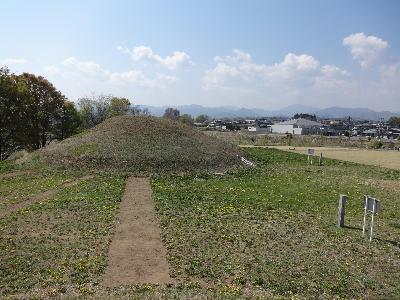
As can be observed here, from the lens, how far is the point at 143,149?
116ft

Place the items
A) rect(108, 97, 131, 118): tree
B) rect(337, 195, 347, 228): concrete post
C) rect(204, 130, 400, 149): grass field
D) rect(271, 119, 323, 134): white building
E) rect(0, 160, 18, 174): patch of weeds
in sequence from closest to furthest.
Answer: rect(337, 195, 347, 228): concrete post, rect(0, 160, 18, 174): patch of weeds, rect(204, 130, 400, 149): grass field, rect(108, 97, 131, 118): tree, rect(271, 119, 323, 134): white building

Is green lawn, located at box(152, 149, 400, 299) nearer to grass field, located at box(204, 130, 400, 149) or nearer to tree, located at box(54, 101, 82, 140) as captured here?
tree, located at box(54, 101, 82, 140)

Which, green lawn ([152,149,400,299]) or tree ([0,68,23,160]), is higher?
tree ([0,68,23,160])

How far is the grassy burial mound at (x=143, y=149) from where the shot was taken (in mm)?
32781

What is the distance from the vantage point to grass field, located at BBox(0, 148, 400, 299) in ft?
37.8

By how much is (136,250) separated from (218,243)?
3131 mm

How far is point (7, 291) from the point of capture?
1086 centimetres

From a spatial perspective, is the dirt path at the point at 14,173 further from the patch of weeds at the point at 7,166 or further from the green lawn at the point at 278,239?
the green lawn at the point at 278,239

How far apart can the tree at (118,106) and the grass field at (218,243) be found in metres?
64.7

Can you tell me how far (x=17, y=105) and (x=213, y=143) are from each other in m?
25.9

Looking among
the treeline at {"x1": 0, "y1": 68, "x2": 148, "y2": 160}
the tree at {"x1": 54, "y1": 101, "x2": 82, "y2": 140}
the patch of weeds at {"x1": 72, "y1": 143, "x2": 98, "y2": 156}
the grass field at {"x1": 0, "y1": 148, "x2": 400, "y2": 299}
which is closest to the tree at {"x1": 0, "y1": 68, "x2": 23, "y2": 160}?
the treeline at {"x1": 0, "y1": 68, "x2": 148, "y2": 160}

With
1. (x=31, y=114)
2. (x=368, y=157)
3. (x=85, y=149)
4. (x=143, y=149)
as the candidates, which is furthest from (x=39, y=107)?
(x=368, y=157)

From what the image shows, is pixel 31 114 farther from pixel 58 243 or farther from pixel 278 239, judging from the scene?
pixel 278 239

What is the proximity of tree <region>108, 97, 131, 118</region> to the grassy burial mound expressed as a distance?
49082 mm
